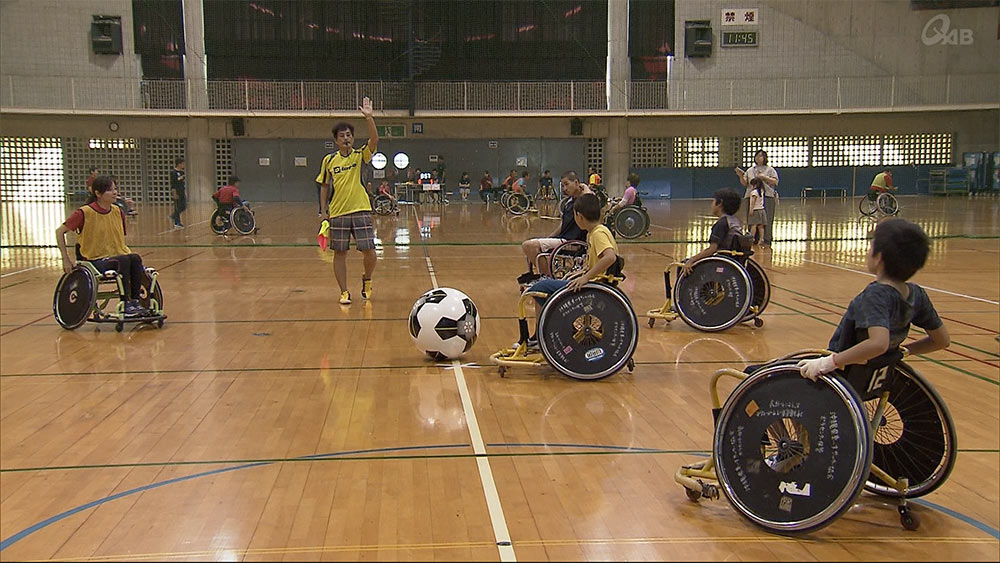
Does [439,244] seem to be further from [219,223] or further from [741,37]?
[741,37]

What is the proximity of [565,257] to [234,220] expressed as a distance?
1242 centimetres

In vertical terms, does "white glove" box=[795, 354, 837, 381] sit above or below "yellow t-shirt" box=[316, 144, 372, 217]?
below

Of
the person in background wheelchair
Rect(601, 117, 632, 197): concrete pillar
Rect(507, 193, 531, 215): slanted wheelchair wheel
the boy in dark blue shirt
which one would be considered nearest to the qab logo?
Rect(601, 117, 632, 197): concrete pillar

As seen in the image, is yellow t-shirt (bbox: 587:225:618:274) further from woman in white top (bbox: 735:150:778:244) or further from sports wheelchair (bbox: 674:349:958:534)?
woman in white top (bbox: 735:150:778:244)

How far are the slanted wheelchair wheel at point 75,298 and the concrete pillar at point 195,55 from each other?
27.7 m

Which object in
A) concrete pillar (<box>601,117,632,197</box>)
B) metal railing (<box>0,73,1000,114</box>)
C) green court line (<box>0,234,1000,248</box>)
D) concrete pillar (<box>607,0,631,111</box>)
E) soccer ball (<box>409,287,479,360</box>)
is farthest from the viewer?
concrete pillar (<box>601,117,632,197</box>)

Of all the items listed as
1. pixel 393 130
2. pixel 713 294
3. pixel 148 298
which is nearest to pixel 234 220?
pixel 148 298

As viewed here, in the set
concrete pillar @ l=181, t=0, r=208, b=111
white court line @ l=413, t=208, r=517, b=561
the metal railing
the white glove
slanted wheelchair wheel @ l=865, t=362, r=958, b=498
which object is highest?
concrete pillar @ l=181, t=0, r=208, b=111

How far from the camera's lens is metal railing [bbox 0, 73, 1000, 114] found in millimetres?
34969

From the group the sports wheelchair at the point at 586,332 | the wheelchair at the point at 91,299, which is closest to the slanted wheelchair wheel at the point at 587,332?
the sports wheelchair at the point at 586,332

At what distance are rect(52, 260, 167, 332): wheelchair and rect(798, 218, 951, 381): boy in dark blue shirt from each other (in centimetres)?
656

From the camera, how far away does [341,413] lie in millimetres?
5727

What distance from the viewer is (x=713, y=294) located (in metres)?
8.46

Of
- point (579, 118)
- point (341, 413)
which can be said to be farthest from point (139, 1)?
point (341, 413)
